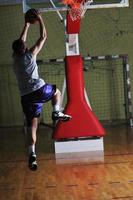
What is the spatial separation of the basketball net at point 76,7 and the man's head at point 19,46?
1654 millimetres

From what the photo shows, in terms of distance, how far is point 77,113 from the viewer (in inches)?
294

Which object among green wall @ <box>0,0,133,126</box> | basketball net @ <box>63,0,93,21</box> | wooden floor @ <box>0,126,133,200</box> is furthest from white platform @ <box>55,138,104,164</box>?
green wall @ <box>0,0,133,126</box>

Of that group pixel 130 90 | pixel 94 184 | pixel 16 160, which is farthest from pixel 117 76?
pixel 94 184

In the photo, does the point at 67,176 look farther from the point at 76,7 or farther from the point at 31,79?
the point at 76,7

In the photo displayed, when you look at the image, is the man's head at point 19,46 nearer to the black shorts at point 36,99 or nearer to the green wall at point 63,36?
the black shorts at point 36,99

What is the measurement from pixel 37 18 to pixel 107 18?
22.5 feet

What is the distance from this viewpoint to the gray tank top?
15.7 feet

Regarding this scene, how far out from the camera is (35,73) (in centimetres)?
487

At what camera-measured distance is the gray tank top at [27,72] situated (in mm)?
4773

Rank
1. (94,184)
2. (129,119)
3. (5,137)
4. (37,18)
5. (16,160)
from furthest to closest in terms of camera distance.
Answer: (129,119)
(5,137)
(16,160)
(94,184)
(37,18)

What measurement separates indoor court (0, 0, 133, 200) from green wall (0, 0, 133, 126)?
0.08ft

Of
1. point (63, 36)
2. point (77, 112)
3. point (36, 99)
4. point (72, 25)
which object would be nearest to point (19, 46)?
point (36, 99)

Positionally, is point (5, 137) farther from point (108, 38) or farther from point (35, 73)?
point (35, 73)

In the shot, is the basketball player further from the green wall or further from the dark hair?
the green wall
